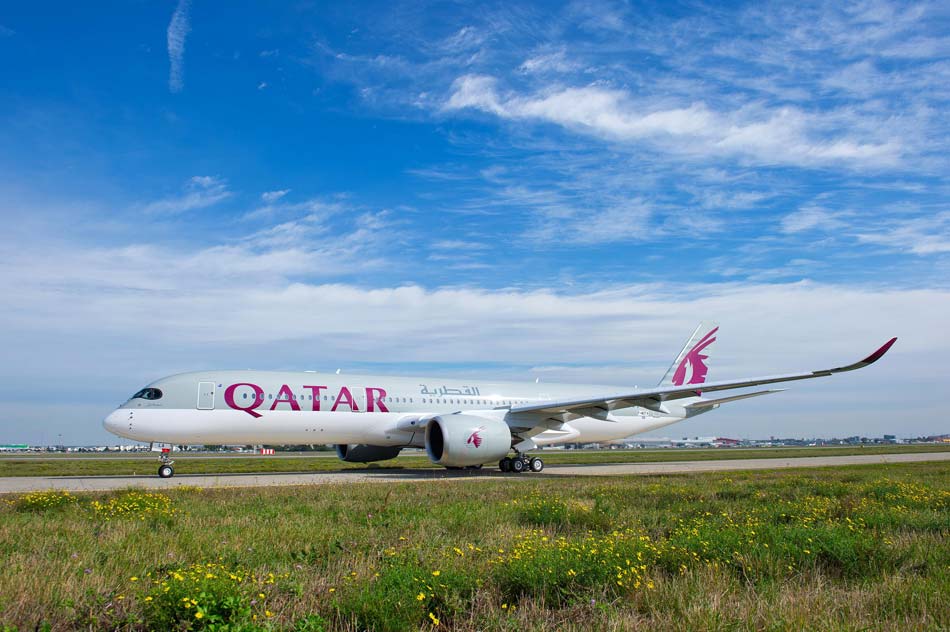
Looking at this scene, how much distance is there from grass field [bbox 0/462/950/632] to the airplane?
1157 centimetres

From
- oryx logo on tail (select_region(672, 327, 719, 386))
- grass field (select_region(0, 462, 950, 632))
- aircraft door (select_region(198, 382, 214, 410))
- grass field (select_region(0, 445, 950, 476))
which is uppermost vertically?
oryx logo on tail (select_region(672, 327, 719, 386))

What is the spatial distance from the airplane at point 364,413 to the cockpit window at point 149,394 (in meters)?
0.03

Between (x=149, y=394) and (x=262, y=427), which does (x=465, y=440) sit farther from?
(x=149, y=394)

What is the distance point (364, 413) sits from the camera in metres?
24.4

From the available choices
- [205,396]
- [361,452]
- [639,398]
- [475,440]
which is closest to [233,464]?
[361,452]

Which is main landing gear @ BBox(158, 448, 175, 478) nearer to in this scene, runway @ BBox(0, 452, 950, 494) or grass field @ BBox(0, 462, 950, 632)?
runway @ BBox(0, 452, 950, 494)

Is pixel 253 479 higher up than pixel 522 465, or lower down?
higher up

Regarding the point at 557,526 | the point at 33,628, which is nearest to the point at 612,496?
the point at 557,526

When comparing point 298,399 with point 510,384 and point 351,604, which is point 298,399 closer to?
point 510,384

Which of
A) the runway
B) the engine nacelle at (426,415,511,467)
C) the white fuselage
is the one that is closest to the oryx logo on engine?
the engine nacelle at (426,415,511,467)

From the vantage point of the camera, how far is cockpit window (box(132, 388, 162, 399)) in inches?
845

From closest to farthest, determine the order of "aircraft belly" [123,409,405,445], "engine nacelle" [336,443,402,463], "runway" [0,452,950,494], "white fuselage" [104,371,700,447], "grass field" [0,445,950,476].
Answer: "runway" [0,452,950,494]
"aircraft belly" [123,409,405,445]
"white fuselage" [104,371,700,447]
"grass field" [0,445,950,476]
"engine nacelle" [336,443,402,463]

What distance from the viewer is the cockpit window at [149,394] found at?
845 inches

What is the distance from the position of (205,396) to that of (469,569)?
730 inches
